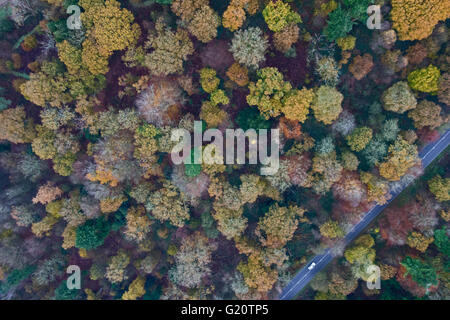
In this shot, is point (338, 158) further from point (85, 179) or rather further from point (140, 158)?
point (85, 179)

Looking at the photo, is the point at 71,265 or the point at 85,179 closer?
the point at 85,179

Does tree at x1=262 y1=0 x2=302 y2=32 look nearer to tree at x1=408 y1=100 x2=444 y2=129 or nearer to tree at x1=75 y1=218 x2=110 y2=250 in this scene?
tree at x1=408 y1=100 x2=444 y2=129

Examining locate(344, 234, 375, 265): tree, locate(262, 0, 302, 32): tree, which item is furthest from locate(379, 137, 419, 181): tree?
locate(262, 0, 302, 32): tree

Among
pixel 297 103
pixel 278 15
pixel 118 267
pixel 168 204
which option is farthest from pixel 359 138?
pixel 118 267

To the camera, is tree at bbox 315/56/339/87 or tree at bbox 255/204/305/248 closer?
tree at bbox 315/56/339/87

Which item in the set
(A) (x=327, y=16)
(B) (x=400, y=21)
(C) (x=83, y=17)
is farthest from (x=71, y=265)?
(B) (x=400, y=21)

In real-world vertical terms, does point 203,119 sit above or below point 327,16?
below
